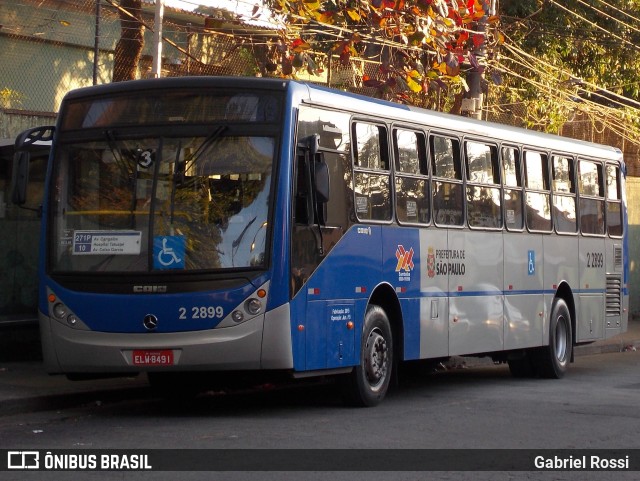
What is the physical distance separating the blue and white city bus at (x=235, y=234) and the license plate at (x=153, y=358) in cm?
1

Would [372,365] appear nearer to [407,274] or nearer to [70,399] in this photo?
[407,274]

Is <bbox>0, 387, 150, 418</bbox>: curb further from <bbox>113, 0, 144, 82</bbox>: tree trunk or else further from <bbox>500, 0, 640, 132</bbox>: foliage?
<bbox>500, 0, 640, 132</bbox>: foliage

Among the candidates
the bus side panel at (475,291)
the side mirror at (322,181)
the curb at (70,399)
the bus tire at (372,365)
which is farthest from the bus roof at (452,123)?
the curb at (70,399)

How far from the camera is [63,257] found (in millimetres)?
11555

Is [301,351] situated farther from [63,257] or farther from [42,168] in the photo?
[42,168]

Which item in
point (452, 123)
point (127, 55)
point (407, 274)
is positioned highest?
point (127, 55)

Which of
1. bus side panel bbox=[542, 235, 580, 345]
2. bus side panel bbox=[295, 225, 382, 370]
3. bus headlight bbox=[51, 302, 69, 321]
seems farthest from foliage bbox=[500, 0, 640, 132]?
bus headlight bbox=[51, 302, 69, 321]

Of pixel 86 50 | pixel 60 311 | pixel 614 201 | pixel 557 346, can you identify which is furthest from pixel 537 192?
pixel 86 50

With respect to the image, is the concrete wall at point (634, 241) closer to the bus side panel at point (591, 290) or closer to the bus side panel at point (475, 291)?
the bus side panel at point (591, 290)

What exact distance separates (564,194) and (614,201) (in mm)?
1979

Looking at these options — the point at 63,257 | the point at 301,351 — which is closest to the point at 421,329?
the point at 301,351

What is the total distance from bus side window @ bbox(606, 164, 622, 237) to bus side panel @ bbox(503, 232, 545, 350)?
2669 mm

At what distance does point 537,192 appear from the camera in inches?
643

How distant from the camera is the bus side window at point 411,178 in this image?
1309 centimetres
